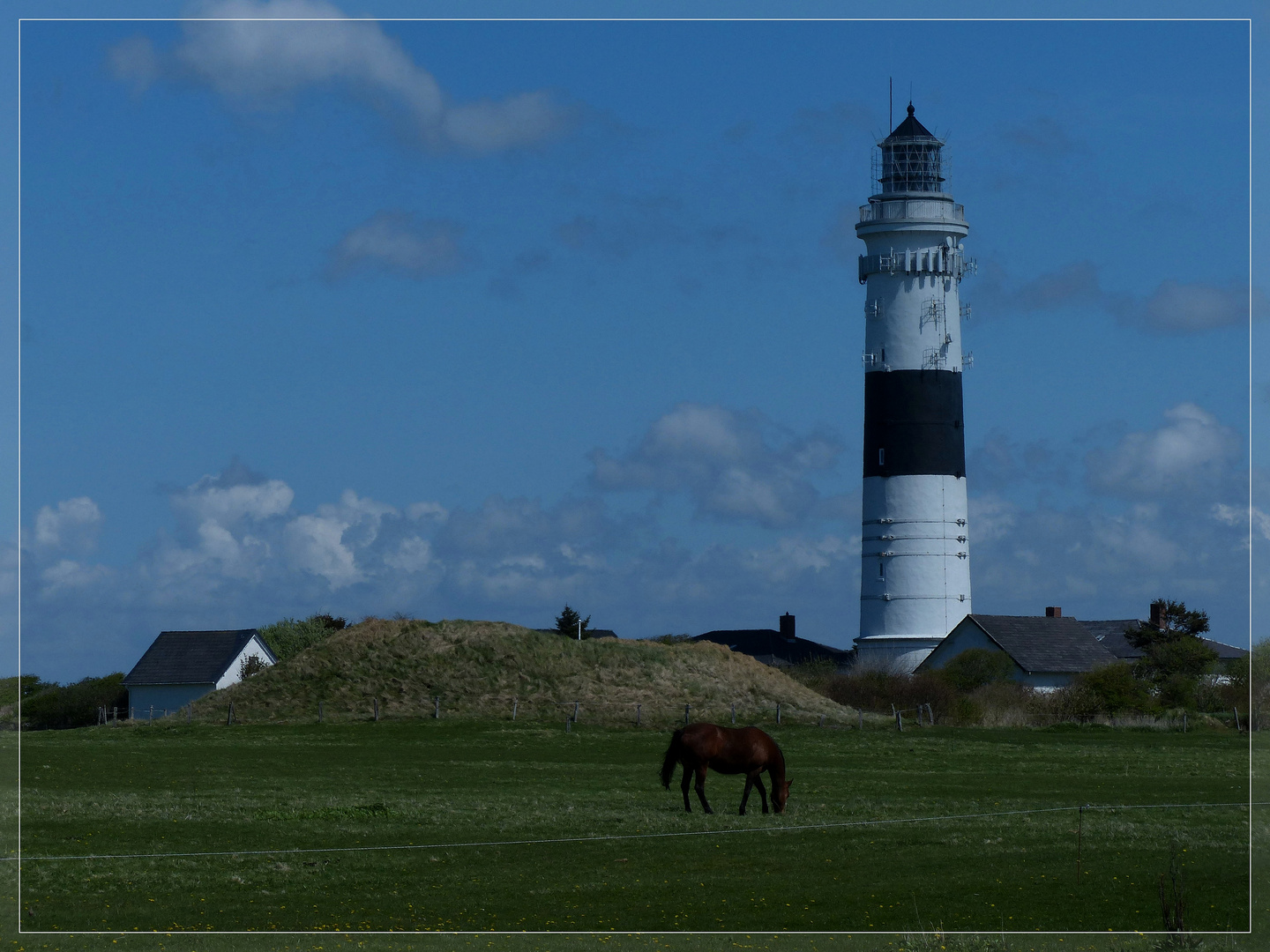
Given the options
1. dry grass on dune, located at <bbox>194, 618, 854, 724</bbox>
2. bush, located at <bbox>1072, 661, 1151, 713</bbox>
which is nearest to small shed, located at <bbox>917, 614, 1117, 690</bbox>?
bush, located at <bbox>1072, 661, 1151, 713</bbox>

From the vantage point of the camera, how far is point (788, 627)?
114 meters

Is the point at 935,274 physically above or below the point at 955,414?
above

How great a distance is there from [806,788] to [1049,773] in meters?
7.52

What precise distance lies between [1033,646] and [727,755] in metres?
53.2

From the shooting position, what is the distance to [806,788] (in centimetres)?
3136

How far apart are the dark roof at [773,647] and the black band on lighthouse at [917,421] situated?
36.1 m

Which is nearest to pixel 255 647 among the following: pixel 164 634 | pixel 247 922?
pixel 164 634

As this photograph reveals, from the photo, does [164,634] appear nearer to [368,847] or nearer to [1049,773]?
[1049,773]

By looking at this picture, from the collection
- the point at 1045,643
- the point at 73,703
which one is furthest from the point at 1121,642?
the point at 73,703

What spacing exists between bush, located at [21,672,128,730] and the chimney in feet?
145

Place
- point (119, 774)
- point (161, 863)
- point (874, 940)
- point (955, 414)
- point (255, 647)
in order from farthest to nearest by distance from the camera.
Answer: point (255, 647) < point (955, 414) < point (119, 774) < point (161, 863) < point (874, 940)

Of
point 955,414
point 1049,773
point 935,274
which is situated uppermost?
point 935,274

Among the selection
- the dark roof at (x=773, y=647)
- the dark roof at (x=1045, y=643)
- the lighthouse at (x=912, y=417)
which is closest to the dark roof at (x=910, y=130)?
the lighthouse at (x=912, y=417)

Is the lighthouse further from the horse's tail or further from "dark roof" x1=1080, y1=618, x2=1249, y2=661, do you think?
the horse's tail
